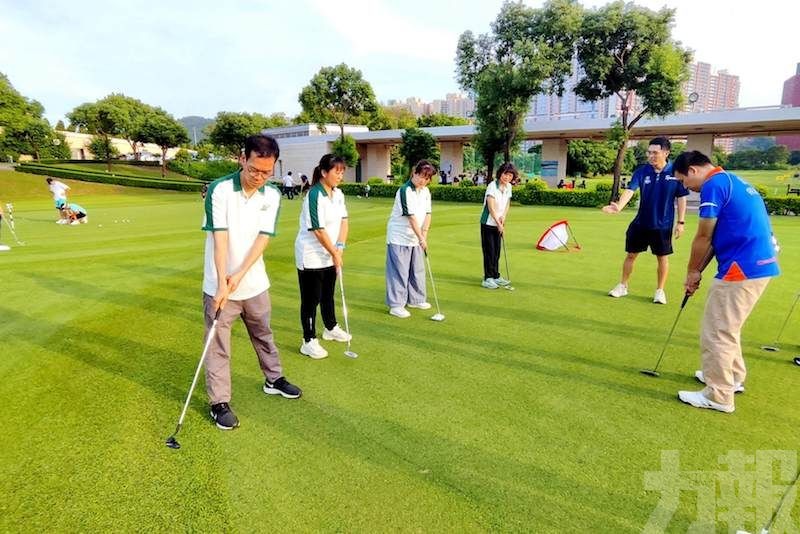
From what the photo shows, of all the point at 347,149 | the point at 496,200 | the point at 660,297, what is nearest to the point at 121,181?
the point at 347,149

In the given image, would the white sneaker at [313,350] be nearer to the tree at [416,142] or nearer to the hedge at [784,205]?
the hedge at [784,205]

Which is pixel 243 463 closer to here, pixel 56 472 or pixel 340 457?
pixel 340 457

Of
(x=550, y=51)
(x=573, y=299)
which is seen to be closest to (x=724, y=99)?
(x=550, y=51)

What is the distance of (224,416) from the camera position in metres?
3.46

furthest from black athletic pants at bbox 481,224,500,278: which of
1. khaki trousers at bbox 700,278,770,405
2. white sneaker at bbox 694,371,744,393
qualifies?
khaki trousers at bbox 700,278,770,405

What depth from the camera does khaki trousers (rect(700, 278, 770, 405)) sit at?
3566 mm

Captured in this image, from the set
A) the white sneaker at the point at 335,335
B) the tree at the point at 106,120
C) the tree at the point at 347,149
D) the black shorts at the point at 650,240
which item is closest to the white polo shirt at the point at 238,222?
the white sneaker at the point at 335,335

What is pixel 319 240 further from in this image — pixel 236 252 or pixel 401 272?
pixel 401 272

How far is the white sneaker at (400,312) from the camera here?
6.06 meters

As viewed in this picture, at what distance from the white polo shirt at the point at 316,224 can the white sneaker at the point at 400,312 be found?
1.62m

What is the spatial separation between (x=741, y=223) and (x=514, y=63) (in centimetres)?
2581

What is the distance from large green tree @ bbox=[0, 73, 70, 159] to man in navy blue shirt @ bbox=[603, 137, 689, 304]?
→ 48.5 metres

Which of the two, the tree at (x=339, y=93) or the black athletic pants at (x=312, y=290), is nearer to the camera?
the black athletic pants at (x=312, y=290)

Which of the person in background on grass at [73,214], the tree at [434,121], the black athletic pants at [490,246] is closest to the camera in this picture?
the black athletic pants at [490,246]
